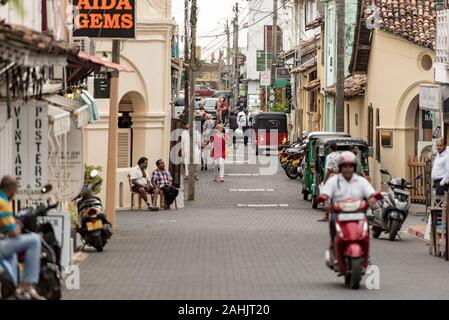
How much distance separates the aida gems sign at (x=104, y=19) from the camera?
28.9 metres

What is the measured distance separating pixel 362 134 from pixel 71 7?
22600 millimetres

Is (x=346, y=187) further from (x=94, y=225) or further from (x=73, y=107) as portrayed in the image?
(x=94, y=225)

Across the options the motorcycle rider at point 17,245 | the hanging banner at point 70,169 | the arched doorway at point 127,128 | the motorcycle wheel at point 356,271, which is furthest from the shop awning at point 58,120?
the arched doorway at point 127,128

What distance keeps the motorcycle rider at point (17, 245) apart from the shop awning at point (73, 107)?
6.28 metres

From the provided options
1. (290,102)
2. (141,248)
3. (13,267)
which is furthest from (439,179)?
(290,102)

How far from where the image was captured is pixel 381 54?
4353 cm

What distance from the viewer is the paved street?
56.7 feet

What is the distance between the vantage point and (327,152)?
123 ft

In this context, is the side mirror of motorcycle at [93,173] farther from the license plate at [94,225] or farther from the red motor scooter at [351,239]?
the red motor scooter at [351,239]

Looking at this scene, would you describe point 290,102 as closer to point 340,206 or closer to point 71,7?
point 71,7

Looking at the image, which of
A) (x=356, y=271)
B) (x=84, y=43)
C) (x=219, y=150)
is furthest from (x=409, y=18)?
(x=356, y=271)

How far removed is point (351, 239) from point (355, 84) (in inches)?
1271

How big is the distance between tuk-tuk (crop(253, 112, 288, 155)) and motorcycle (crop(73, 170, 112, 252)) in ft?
147

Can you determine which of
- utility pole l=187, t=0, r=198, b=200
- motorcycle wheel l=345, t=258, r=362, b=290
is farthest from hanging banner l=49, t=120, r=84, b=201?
utility pole l=187, t=0, r=198, b=200
